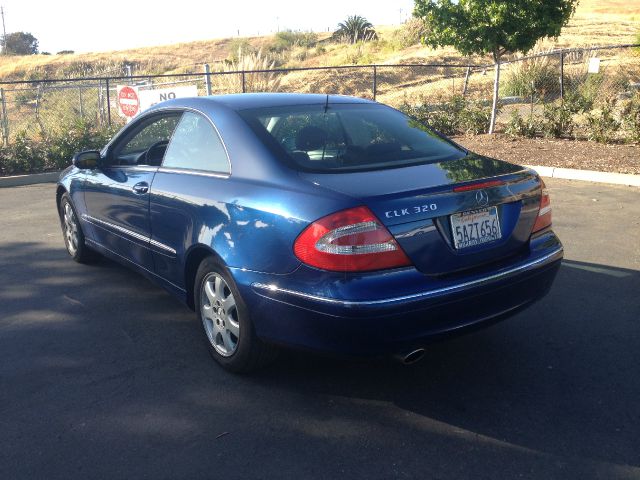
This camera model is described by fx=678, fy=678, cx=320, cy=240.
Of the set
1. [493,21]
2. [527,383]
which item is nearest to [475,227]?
[527,383]

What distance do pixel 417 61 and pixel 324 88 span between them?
7.34 m

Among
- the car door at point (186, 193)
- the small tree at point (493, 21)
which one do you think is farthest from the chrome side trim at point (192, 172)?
the small tree at point (493, 21)

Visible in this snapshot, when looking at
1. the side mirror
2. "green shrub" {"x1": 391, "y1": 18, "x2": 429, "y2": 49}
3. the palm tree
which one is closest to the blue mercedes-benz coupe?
the side mirror

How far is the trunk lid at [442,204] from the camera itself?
3.25 meters

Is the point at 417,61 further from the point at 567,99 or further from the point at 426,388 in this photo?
the point at 426,388

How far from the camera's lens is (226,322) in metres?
3.84

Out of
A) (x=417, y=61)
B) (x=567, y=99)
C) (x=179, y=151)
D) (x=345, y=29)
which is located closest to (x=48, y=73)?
(x=345, y=29)

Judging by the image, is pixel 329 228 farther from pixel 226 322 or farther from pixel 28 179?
pixel 28 179

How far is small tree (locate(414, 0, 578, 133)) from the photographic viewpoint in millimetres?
13102

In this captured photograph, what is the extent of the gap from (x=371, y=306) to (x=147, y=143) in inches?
124

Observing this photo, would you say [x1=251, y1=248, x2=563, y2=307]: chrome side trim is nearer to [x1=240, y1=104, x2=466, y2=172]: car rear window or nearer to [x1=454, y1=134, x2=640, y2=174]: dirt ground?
[x1=240, y1=104, x2=466, y2=172]: car rear window

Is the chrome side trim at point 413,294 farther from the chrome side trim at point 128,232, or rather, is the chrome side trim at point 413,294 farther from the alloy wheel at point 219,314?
the chrome side trim at point 128,232

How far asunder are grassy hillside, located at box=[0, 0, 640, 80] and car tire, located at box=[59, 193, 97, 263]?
86.3 feet

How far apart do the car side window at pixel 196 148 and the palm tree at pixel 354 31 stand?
151 feet
